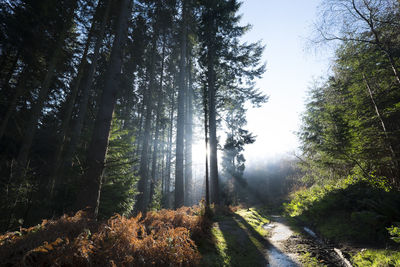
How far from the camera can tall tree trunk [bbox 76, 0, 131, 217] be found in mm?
4441

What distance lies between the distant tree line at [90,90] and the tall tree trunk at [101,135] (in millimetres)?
26

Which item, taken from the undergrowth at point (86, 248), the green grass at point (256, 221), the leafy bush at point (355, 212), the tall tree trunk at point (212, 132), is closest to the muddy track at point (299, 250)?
the leafy bush at point (355, 212)

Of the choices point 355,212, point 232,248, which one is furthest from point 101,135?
point 355,212

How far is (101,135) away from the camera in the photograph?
4.75 meters

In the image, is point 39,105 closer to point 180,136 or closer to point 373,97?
point 180,136

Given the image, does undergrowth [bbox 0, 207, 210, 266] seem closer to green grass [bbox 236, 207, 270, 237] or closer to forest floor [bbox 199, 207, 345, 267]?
forest floor [bbox 199, 207, 345, 267]

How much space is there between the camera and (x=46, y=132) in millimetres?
14703

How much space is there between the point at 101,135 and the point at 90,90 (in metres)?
9.39

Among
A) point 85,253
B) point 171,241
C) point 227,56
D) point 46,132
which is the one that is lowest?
point 171,241

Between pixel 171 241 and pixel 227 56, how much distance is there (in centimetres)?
1382

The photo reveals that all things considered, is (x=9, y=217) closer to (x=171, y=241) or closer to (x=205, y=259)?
(x=171, y=241)

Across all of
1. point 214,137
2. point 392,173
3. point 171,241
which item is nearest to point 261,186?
point 214,137

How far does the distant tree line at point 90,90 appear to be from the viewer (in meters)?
5.38

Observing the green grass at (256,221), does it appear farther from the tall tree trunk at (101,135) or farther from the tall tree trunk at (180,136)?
the tall tree trunk at (101,135)
